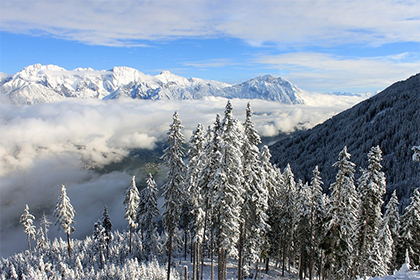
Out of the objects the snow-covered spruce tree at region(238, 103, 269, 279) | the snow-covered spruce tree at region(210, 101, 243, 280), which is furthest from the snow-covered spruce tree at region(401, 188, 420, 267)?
the snow-covered spruce tree at region(210, 101, 243, 280)

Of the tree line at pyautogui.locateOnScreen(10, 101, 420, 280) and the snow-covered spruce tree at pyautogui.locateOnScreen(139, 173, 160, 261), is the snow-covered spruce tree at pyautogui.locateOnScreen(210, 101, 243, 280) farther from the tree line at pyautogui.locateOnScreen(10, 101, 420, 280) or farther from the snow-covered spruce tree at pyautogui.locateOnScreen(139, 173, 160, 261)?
the snow-covered spruce tree at pyautogui.locateOnScreen(139, 173, 160, 261)

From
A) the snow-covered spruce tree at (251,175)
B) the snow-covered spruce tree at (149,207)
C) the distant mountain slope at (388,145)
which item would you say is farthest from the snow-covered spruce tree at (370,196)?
the distant mountain slope at (388,145)

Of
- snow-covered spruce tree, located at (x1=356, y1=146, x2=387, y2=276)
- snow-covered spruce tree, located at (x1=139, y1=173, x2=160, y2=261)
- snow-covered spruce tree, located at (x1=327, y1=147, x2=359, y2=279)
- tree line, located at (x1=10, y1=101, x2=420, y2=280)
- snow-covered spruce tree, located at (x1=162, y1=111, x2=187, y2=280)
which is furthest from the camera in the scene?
snow-covered spruce tree, located at (x1=139, y1=173, x2=160, y2=261)

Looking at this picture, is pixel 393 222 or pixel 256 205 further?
pixel 393 222

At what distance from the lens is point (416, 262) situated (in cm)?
3878

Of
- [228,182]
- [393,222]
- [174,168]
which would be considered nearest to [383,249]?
[393,222]

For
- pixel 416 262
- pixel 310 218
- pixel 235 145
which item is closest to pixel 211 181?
pixel 235 145

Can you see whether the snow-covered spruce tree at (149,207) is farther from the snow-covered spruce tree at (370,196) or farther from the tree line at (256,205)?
the snow-covered spruce tree at (370,196)

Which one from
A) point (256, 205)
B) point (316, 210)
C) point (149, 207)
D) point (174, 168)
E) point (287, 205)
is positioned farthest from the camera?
point (149, 207)

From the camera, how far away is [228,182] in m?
23.5

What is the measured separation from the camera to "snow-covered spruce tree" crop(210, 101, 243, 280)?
73.6ft

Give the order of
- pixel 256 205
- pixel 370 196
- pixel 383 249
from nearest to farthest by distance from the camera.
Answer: pixel 256 205
pixel 370 196
pixel 383 249

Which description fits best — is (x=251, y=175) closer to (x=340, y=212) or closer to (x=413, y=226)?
(x=340, y=212)

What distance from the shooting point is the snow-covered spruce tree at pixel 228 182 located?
883 inches
